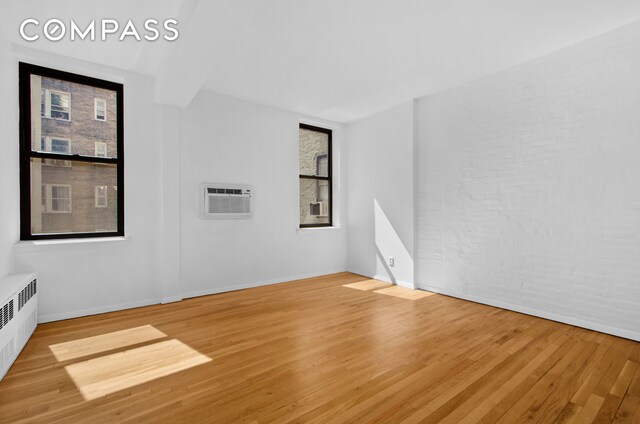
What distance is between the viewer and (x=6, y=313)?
226 cm

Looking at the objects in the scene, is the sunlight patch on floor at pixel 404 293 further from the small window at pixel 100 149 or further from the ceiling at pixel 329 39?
the small window at pixel 100 149

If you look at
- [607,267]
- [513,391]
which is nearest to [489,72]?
[607,267]

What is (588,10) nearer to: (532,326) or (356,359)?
(532,326)

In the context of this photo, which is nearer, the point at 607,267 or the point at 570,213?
the point at 607,267

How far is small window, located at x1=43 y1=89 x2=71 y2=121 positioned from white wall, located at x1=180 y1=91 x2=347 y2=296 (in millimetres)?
1169

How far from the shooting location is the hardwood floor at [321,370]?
1.80m

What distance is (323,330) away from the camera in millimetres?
3014

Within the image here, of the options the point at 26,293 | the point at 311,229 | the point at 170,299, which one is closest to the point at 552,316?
the point at 311,229

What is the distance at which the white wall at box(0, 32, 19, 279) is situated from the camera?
279 cm

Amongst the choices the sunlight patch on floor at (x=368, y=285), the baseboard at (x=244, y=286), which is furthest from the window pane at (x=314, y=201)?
the sunlight patch on floor at (x=368, y=285)

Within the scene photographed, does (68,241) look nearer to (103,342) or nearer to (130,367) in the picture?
(103,342)

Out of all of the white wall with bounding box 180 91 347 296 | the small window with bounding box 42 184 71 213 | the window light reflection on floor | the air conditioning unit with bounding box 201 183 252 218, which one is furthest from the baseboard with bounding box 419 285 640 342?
the small window with bounding box 42 184 71 213

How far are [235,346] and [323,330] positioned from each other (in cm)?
84

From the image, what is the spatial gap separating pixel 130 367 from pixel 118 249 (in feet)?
5.74
